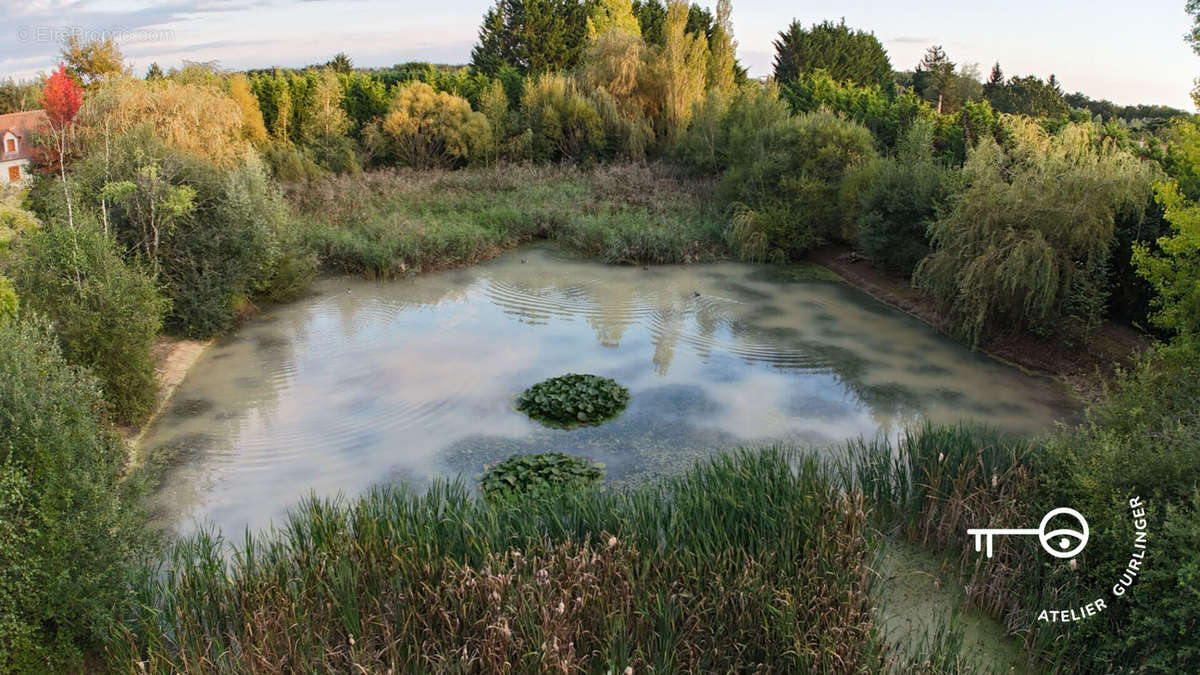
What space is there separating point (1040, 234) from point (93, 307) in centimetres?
1231

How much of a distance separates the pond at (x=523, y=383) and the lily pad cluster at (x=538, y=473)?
0.27m

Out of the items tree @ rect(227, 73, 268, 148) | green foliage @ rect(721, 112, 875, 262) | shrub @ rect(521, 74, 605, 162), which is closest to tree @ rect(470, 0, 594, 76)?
shrub @ rect(521, 74, 605, 162)

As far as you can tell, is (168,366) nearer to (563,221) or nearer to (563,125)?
(563,221)

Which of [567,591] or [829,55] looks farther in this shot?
[829,55]

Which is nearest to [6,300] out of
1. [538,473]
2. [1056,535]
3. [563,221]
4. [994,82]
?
[538,473]

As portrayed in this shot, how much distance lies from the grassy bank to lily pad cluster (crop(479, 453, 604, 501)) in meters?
9.10

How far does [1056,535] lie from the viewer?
5727 millimetres

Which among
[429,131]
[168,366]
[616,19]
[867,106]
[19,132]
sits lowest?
[168,366]

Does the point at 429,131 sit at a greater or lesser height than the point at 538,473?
greater

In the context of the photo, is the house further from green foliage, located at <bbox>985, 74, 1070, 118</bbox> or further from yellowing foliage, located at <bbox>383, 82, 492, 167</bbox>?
green foliage, located at <bbox>985, 74, 1070, 118</bbox>

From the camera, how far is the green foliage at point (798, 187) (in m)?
17.4

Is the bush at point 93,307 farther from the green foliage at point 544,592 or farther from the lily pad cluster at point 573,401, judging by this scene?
the green foliage at point 544,592

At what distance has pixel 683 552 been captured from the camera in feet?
17.5

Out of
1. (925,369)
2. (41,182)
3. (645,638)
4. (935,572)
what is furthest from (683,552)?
(41,182)
